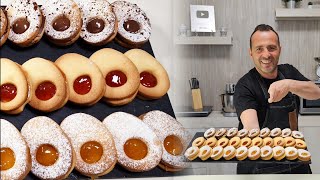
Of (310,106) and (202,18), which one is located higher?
Result: (202,18)

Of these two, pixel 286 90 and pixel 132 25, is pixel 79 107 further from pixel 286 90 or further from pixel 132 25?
pixel 286 90

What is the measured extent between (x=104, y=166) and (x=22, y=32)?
224 mm

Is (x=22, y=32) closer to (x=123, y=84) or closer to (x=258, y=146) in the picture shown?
(x=123, y=84)

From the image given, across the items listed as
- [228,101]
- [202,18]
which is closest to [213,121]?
[228,101]

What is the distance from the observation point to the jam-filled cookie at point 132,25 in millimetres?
770

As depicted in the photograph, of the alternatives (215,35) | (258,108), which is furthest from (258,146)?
(215,35)

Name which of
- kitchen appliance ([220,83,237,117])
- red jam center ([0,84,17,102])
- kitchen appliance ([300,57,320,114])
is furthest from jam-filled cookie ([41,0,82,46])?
kitchen appliance ([300,57,320,114])

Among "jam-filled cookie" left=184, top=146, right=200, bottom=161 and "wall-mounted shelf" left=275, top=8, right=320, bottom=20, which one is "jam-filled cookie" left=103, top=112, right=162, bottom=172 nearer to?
"jam-filled cookie" left=184, top=146, right=200, bottom=161

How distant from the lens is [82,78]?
2.48 feet

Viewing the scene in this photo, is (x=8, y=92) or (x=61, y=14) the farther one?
(x=61, y=14)

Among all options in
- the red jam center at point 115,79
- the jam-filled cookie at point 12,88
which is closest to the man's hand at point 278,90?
the red jam center at point 115,79

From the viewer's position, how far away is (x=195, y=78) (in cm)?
70

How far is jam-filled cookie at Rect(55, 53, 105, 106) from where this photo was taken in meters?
0.74

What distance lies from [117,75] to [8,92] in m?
0.17
